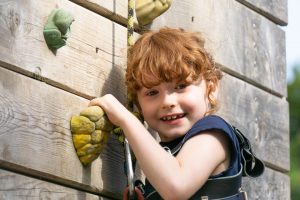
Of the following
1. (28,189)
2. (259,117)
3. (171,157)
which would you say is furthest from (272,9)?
(28,189)

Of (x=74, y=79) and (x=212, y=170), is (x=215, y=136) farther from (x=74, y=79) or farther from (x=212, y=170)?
(x=74, y=79)

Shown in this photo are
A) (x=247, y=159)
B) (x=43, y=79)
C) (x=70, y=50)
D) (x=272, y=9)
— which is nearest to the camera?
(x=43, y=79)

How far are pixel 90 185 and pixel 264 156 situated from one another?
1.12 meters

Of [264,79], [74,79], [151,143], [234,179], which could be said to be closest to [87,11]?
[74,79]

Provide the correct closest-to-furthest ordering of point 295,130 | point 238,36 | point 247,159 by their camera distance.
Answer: point 247,159 → point 238,36 → point 295,130

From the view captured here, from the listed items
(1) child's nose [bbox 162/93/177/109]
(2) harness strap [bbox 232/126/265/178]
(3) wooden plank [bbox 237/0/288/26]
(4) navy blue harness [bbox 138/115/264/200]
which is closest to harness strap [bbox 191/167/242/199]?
(4) navy blue harness [bbox 138/115/264/200]

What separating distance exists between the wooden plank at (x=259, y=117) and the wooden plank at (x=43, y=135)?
2.52 ft

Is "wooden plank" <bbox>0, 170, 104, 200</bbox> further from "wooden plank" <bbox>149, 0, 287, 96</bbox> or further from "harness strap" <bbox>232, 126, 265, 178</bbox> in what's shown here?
"wooden plank" <bbox>149, 0, 287, 96</bbox>

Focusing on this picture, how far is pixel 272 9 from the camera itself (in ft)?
13.5

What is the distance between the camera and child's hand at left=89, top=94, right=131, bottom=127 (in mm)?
2957

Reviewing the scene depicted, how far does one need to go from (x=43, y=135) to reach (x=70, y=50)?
0.98ft

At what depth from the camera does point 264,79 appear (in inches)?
158

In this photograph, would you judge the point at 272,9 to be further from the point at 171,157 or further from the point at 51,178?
the point at 51,178

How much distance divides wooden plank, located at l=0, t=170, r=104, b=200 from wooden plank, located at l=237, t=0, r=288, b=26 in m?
1.34
